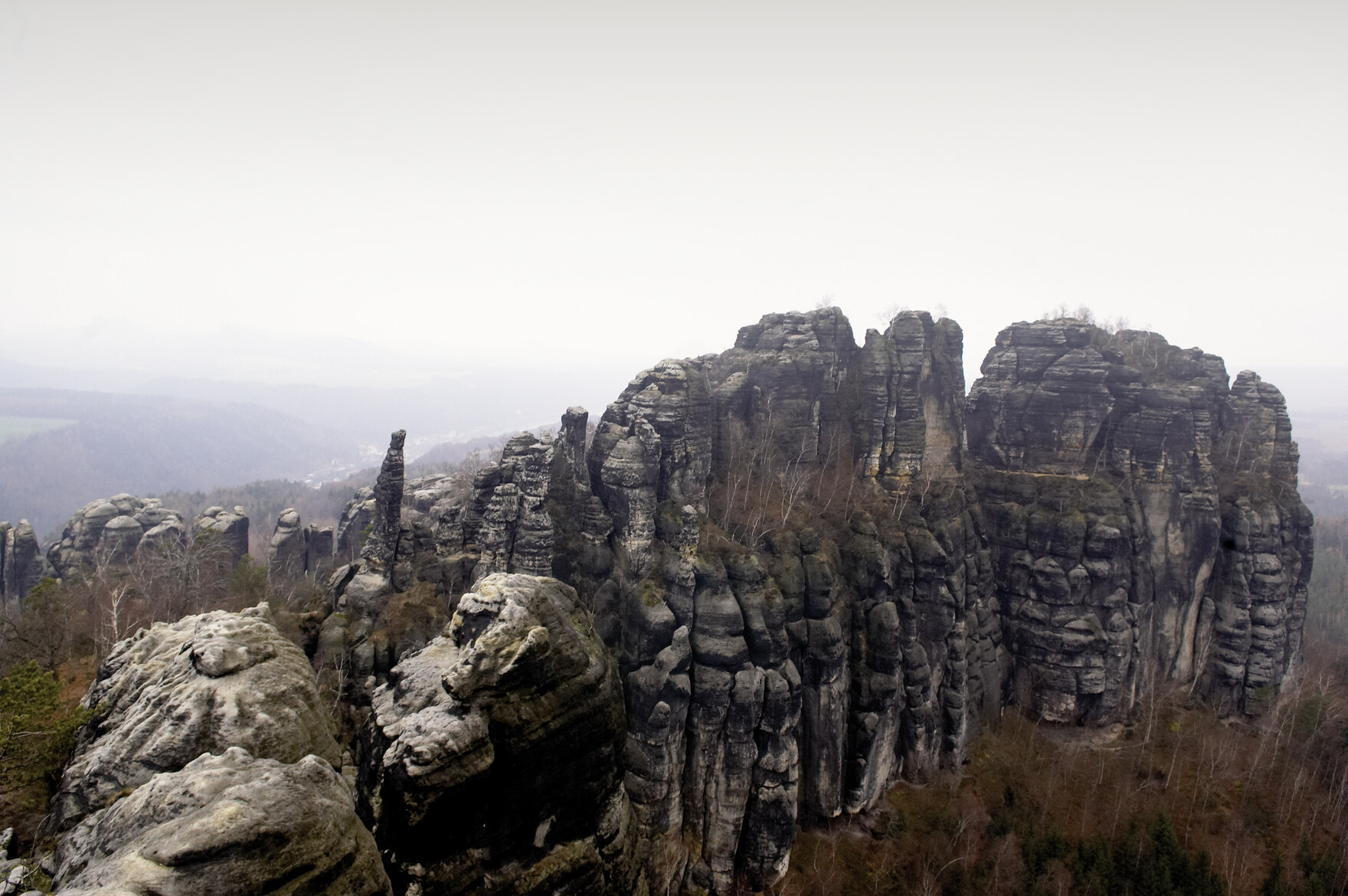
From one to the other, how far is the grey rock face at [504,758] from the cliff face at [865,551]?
174 cm

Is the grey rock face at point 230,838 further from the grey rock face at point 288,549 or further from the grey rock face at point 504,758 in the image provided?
the grey rock face at point 288,549

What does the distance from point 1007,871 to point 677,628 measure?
18.4 meters

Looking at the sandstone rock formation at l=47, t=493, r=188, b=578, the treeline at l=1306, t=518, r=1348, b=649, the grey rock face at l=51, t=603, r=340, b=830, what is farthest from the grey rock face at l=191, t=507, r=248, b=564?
the treeline at l=1306, t=518, r=1348, b=649

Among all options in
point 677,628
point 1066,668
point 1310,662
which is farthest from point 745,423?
point 1310,662

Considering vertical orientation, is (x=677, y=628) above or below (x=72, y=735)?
below

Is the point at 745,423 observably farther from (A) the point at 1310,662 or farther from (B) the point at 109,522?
(A) the point at 1310,662

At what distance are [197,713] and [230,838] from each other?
13.4ft

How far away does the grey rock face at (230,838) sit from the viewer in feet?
22.7

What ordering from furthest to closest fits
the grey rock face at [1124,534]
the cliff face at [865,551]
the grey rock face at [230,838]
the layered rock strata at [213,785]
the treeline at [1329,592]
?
the treeline at [1329,592], the grey rock face at [1124,534], the cliff face at [865,551], the layered rock strata at [213,785], the grey rock face at [230,838]

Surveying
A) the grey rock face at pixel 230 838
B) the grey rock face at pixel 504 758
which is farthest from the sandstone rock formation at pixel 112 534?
the grey rock face at pixel 230 838

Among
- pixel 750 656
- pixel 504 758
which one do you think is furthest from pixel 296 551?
pixel 504 758

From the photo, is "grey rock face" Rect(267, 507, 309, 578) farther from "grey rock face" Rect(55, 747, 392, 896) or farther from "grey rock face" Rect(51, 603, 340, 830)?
"grey rock face" Rect(55, 747, 392, 896)

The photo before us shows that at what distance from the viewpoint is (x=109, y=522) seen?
127 ft

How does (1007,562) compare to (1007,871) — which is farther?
(1007,562)
